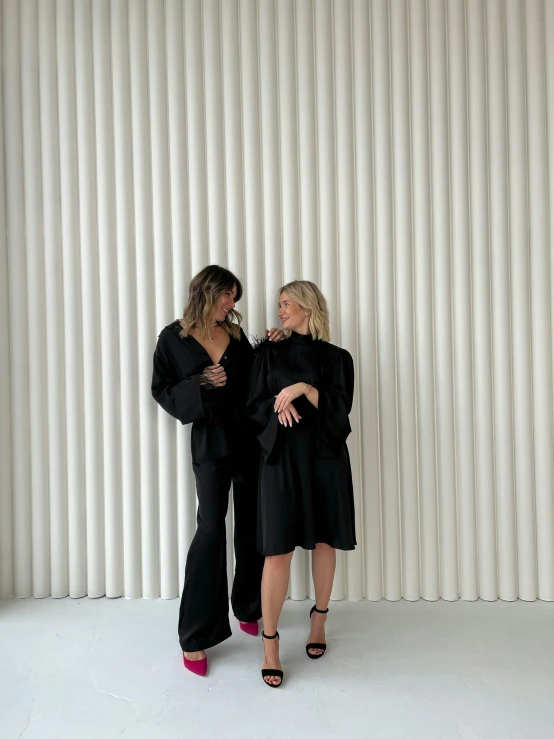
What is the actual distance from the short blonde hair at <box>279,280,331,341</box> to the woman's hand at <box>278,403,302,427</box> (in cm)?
40

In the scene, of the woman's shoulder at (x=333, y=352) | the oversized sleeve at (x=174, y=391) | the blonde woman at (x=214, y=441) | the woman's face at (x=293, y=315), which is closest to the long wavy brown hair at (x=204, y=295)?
the blonde woman at (x=214, y=441)

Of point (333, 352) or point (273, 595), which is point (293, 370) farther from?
point (273, 595)

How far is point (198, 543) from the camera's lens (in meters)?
2.45

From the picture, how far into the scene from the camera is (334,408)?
2.39 metres

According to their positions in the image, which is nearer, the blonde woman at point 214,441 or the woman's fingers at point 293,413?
the woman's fingers at point 293,413

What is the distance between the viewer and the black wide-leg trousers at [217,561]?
2393 millimetres

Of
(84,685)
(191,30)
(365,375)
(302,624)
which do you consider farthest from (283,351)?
(191,30)

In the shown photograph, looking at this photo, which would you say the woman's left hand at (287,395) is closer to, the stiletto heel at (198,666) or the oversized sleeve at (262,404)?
the oversized sleeve at (262,404)

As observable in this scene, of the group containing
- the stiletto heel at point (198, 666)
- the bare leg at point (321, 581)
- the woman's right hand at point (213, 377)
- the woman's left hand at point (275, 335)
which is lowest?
the stiletto heel at point (198, 666)

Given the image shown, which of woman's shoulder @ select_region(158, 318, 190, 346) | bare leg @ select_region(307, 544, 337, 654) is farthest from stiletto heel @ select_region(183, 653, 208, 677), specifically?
woman's shoulder @ select_region(158, 318, 190, 346)

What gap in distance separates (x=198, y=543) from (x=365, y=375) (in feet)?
4.04

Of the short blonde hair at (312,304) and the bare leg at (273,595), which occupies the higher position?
the short blonde hair at (312,304)

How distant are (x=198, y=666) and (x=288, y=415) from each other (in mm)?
1145

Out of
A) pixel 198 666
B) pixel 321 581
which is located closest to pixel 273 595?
pixel 321 581
